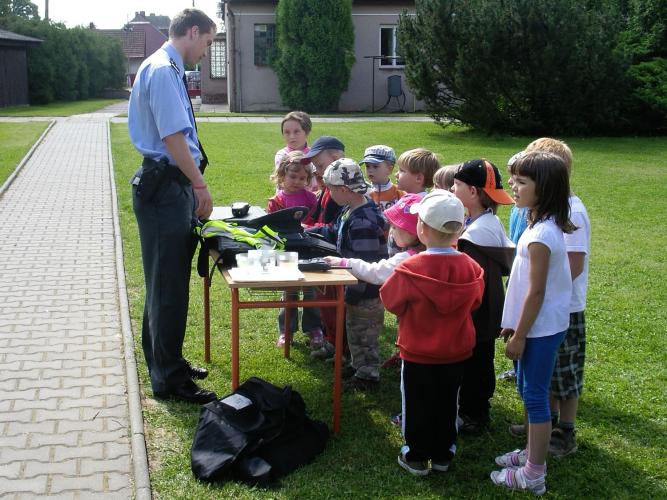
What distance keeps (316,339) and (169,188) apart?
186 centimetres

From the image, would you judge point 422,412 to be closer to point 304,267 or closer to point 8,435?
point 304,267

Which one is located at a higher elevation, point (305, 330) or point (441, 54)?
point (441, 54)

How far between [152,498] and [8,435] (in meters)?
1.14

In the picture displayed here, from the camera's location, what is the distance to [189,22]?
177 inches

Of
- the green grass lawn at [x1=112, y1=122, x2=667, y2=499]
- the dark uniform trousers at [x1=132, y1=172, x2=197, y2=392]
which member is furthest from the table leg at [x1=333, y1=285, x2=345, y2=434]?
the dark uniform trousers at [x1=132, y1=172, x2=197, y2=392]

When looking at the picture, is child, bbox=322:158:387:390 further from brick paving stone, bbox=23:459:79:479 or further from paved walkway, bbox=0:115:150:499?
brick paving stone, bbox=23:459:79:479

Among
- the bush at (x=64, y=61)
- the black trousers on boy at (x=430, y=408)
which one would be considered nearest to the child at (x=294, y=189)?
the black trousers on boy at (x=430, y=408)

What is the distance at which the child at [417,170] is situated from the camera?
16.4 ft

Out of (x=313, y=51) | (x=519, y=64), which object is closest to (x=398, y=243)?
(x=519, y=64)

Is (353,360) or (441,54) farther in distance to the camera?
(441,54)

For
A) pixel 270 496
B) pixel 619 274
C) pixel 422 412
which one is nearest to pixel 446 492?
pixel 422 412

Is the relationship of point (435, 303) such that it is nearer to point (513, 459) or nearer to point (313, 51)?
point (513, 459)

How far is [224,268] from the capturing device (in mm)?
A: 4379

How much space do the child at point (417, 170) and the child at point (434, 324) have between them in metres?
1.14
